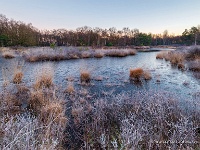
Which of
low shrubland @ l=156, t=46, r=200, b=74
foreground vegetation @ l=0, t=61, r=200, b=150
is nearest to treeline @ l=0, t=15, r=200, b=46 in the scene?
low shrubland @ l=156, t=46, r=200, b=74

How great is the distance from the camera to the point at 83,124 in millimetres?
3770

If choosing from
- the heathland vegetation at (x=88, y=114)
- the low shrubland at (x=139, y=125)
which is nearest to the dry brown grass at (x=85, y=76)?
the heathland vegetation at (x=88, y=114)

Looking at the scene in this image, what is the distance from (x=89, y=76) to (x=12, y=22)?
37.7 m

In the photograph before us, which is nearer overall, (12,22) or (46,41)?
A: (12,22)

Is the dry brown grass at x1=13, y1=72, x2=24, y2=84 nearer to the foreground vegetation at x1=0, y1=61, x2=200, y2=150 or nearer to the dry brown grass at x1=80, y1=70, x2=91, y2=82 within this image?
the foreground vegetation at x1=0, y1=61, x2=200, y2=150

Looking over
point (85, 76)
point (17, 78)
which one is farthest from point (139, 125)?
point (17, 78)

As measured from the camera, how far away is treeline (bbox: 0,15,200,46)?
35.9 meters

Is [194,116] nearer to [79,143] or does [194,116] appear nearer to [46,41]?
[79,143]

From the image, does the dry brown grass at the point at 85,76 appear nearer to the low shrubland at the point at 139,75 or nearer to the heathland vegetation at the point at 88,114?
the heathland vegetation at the point at 88,114

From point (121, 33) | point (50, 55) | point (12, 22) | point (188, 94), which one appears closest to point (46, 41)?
point (12, 22)

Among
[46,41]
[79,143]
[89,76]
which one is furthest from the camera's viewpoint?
[46,41]

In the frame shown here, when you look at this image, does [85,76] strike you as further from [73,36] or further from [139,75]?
[73,36]

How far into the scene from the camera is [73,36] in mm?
53438

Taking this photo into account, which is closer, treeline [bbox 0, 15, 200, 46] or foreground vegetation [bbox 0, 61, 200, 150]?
foreground vegetation [bbox 0, 61, 200, 150]
